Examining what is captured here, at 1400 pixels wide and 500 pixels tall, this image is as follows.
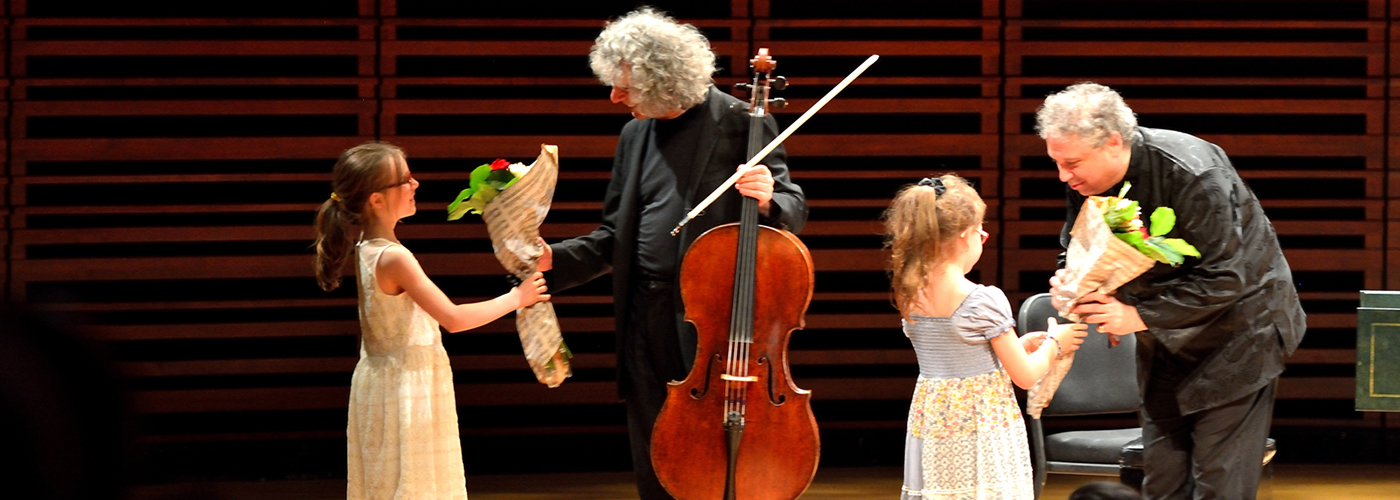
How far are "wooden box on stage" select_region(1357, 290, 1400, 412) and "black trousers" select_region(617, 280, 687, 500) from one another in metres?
1.58

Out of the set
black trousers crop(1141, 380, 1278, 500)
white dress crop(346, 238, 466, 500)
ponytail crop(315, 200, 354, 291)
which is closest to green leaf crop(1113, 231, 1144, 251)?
black trousers crop(1141, 380, 1278, 500)

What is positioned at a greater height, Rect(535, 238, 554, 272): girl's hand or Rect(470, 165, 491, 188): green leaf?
Rect(470, 165, 491, 188): green leaf

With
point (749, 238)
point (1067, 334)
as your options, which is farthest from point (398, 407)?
point (1067, 334)

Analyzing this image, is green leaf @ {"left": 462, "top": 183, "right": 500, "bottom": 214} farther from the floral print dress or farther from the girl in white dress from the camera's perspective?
the floral print dress

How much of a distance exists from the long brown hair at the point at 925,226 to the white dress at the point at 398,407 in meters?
1.02

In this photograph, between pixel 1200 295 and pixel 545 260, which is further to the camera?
pixel 545 260

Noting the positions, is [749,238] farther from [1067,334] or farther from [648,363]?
[1067,334]

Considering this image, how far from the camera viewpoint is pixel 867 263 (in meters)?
5.02

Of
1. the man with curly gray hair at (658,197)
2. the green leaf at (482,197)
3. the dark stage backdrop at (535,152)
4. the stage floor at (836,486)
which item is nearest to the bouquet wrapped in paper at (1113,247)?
the man with curly gray hair at (658,197)

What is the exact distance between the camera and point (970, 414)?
8.96ft

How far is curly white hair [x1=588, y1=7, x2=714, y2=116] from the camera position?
2953mm

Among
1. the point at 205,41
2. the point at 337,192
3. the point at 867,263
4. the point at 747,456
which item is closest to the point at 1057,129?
the point at 747,456

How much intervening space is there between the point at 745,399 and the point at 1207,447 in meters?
0.96

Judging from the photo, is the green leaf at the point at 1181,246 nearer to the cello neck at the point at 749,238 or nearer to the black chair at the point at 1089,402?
the cello neck at the point at 749,238
